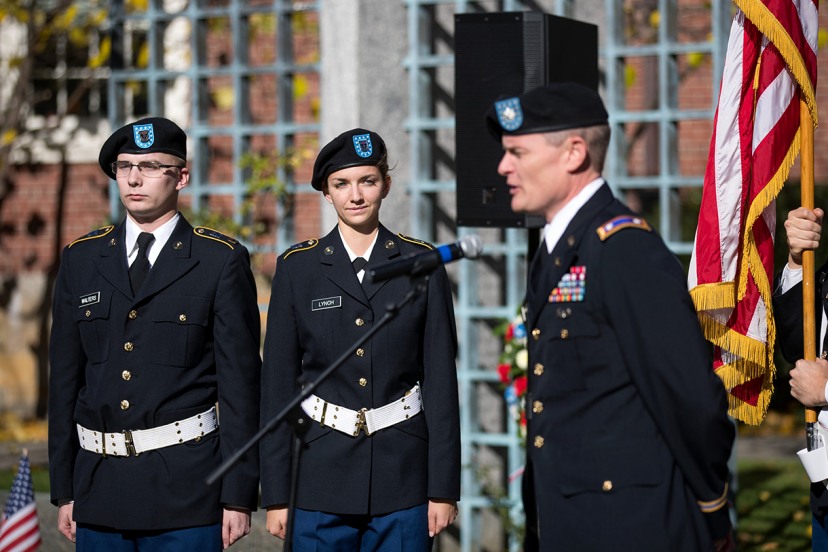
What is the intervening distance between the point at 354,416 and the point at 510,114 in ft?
4.19

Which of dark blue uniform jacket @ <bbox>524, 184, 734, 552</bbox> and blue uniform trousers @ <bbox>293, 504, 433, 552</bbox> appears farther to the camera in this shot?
blue uniform trousers @ <bbox>293, 504, 433, 552</bbox>

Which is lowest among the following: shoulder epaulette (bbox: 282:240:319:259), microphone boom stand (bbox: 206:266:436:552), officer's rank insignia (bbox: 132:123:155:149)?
microphone boom stand (bbox: 206:266:436:552)

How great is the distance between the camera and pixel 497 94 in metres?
5.67

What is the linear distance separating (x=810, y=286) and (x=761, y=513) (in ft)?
15.1

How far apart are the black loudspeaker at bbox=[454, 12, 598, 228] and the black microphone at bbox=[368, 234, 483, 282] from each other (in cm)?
205

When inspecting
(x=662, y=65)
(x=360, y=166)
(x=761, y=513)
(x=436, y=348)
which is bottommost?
(x=761, y=513)

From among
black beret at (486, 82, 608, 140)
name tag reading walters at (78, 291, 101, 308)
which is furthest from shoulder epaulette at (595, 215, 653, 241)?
name tag reading walters at (78, 291, 101, 308)

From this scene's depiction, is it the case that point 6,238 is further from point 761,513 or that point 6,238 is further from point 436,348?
point 436,348

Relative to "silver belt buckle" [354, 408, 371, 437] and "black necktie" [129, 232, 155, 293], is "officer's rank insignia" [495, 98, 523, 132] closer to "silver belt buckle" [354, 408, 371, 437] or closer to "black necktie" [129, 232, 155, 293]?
"silver belt buckle" [354, 408, 371, 437]

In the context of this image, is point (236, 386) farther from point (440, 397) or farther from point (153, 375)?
point (440, 397)

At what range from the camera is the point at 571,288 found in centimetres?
338

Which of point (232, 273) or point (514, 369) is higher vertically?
point (232, 273)

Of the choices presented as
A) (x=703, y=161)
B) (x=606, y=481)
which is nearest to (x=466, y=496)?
(x=606, y=481)

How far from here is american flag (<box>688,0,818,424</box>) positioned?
4.75 m
